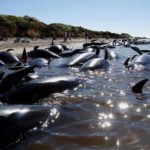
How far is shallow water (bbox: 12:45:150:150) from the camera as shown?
6695mm

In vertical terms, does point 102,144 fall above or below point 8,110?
below

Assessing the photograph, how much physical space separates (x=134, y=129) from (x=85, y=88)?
451 cm

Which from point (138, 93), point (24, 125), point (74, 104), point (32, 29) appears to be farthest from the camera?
point (32, 29)

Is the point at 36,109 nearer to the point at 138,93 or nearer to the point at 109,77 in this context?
the point at 138,93

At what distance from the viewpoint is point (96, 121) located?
7906 mm

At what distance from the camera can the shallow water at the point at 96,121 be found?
6.70m

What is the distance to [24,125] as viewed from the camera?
23.1 feet

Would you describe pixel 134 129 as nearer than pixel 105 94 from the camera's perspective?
Yes

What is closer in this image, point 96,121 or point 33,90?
point 96,121

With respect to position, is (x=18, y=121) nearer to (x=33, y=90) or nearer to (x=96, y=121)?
(x=96, y=121)

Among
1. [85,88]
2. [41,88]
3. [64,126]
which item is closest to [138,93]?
[85,88]

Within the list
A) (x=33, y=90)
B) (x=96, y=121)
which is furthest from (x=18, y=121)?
(x=33, y=90)

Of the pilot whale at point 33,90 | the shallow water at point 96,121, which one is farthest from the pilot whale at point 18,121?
the pilot whale at point 33,90

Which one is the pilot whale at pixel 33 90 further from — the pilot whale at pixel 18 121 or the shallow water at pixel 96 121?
the pilot whale at pixel 18 121
